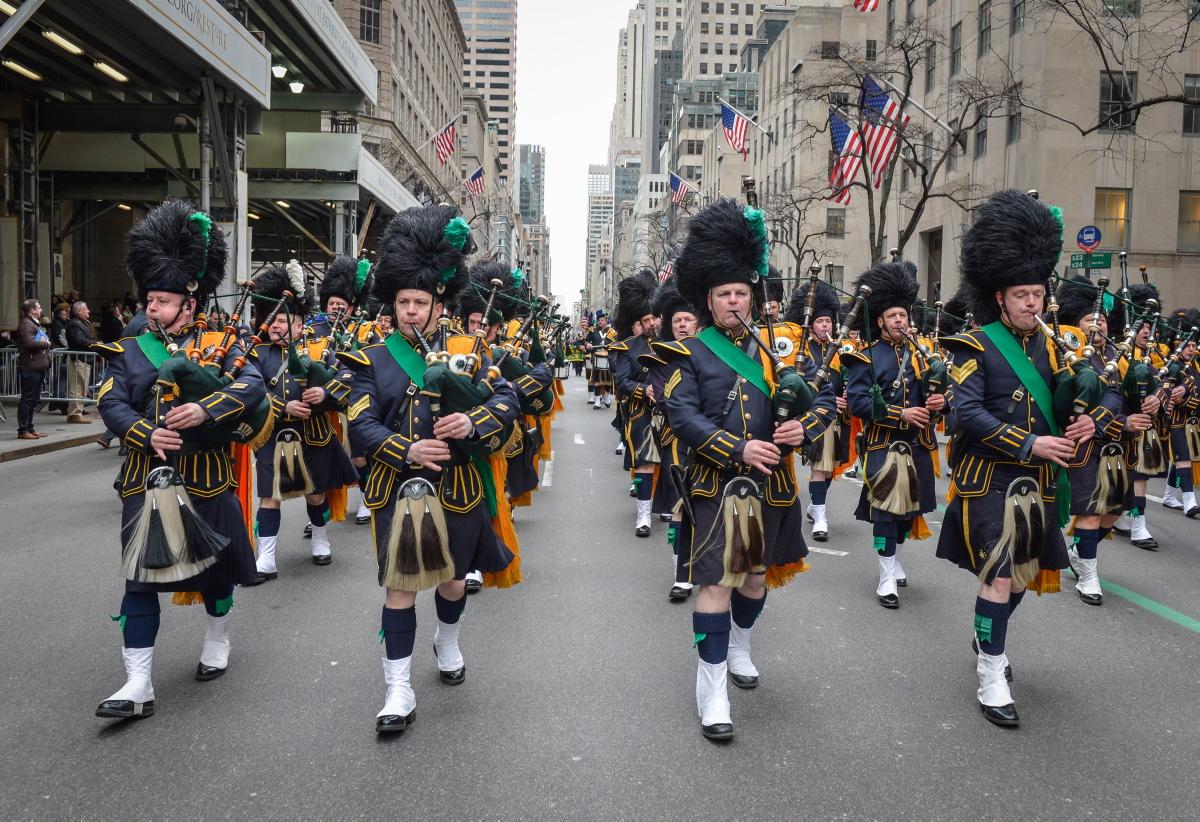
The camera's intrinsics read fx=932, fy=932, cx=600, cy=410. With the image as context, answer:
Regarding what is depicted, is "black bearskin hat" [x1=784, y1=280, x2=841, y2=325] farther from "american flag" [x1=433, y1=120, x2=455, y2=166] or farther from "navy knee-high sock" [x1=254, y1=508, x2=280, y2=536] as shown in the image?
"american flag" [x1=433, y1=120, x2=455, y2=166]

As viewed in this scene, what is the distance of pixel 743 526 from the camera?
4.12 meters

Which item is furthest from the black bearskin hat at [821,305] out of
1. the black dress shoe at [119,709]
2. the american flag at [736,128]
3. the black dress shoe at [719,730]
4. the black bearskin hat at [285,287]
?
the american flag at [736,128]

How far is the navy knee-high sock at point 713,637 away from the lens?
4109 millimetres

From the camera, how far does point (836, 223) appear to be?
54531 millimetres

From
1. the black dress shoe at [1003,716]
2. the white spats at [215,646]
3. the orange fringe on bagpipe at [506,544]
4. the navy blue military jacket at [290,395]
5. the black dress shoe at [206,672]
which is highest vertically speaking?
the navy blue military jacket at [290,395]

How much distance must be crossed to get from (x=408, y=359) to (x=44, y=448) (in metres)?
11.3

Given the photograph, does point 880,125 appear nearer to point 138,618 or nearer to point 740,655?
point 740,655

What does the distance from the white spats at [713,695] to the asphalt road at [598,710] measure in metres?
0.11

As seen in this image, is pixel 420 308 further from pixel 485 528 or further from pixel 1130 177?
pixel 1130 177

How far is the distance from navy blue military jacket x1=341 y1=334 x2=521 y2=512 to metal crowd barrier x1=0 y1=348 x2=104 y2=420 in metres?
14.1

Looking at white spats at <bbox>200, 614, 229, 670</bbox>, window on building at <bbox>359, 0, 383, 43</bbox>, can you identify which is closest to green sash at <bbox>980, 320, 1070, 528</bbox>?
white spats at <bbox>200, 614, 229, 670</bbox>

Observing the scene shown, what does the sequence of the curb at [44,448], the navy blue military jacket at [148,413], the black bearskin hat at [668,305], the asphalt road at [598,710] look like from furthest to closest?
1. the curb at [44,448]
2. the black bearskin hat at [668,305]
3. the navy blue military jacket at [148,413]
4. the asphalt road at [598,710]

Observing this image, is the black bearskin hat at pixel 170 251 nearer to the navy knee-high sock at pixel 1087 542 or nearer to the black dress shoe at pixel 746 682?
the black dress shoe at pixel 746 682

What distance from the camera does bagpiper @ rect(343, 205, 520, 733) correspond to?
4078 millimetres
